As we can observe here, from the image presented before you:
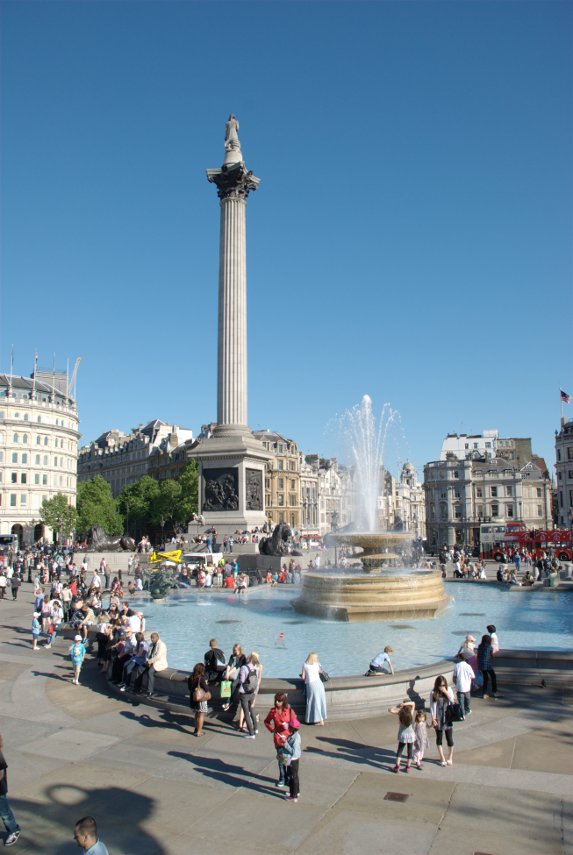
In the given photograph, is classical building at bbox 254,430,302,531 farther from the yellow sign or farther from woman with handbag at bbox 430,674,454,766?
woman with handbag at bbox 430,674,454,766

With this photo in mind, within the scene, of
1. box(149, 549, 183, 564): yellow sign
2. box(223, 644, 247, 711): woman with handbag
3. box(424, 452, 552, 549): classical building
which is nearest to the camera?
box(223, 644, 247, 711): woman with handbag

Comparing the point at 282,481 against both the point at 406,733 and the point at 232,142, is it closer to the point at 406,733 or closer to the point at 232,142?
the point at 232,142

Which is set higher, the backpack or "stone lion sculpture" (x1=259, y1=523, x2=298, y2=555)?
"stone lion sculpture" (x1=259, y1=523, x2=298, y2=555)

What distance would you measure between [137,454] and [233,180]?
76.1m

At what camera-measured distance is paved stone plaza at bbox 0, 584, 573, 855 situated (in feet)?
23.5

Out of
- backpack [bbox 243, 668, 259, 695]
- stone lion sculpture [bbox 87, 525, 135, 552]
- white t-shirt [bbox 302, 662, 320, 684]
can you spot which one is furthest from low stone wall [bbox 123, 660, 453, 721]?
stone lion sculpture [bbox 87, 525, 135, 552]

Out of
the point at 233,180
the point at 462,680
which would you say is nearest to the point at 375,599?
the point at 462,680

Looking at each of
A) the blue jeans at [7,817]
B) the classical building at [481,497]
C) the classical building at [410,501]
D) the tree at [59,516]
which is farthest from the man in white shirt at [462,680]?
the classical building at [410,501]

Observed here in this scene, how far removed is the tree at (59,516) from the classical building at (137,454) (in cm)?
2244

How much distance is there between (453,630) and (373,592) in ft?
9.08

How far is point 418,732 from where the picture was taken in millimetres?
9047

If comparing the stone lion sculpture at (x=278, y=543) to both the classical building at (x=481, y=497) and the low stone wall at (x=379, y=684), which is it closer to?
the low stone wall at (x=379, y=684)

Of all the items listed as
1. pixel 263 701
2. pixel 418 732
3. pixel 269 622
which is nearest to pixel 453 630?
pixel 269 622

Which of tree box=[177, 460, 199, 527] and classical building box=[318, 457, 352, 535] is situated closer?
tree box=[177, 460, 199, 527]
